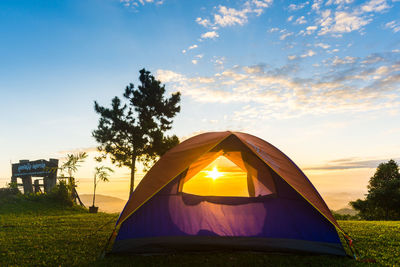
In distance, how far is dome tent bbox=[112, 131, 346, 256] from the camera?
13.9ft

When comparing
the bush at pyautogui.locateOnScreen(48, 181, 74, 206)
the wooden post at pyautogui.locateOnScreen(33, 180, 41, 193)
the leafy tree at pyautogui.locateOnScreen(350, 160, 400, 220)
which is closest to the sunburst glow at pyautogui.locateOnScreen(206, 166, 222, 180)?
the bush at pyautogui.locateOnScreen(48, 181, 74, 206)

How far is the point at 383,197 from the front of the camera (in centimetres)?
1758

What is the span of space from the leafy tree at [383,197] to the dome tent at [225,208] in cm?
1634

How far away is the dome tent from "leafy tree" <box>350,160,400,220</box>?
53.6 feet

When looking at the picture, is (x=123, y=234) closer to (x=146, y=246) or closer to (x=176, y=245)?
(x=146, y=246)

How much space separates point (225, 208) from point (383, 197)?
17319 mm

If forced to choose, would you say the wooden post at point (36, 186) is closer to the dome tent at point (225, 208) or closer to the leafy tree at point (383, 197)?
the dome tent at point (225, 208)

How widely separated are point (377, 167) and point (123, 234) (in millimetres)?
20714

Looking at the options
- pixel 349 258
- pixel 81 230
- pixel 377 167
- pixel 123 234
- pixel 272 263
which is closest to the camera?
pixel 272 263

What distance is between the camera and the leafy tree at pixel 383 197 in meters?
17.3

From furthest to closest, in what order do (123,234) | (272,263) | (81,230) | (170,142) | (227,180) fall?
(170,142), (81,230), (227,180), (123,234), (272,263)

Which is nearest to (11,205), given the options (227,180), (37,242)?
(37,242)

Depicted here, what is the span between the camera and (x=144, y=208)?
4711 millimetres

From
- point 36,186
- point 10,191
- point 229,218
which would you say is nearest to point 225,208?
point 229,218
